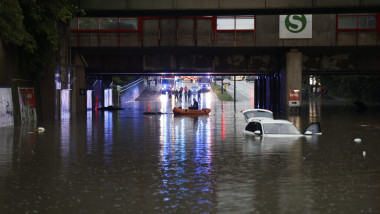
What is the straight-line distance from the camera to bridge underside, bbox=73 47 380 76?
54.8 meters

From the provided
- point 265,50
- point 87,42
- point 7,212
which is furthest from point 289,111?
point 7,212

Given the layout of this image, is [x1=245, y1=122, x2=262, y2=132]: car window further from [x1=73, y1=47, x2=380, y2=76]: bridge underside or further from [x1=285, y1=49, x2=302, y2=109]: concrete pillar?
[x1=73, y1=47, x2=380, y2=76]: bridge underside

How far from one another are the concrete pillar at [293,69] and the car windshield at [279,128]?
87.3 ft

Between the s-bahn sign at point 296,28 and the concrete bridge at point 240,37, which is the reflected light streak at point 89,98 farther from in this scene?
the s-bahn sign at point 296,28

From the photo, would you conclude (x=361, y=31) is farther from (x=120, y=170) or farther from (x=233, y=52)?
(x=120, y=170)

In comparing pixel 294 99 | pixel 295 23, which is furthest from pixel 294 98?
pixel 295 23

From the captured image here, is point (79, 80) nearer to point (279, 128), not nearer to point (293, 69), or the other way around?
point (293, 69)

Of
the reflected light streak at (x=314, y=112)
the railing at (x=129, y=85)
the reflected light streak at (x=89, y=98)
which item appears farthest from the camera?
the railing at (x=129, y=85)

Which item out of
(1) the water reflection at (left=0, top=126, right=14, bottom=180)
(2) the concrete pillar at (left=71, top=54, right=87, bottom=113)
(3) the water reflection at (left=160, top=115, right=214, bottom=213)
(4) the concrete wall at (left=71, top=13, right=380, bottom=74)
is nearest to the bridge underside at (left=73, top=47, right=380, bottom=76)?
(4) the concrete wall at (left=71, top=13, right=380, bottom=74)

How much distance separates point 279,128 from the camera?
26344mm

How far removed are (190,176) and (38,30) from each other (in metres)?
26.3

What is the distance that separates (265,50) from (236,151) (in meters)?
34.4

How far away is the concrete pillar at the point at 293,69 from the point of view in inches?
2057

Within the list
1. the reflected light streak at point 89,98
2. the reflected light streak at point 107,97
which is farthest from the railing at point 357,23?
the reflected light streak at point 107,97
